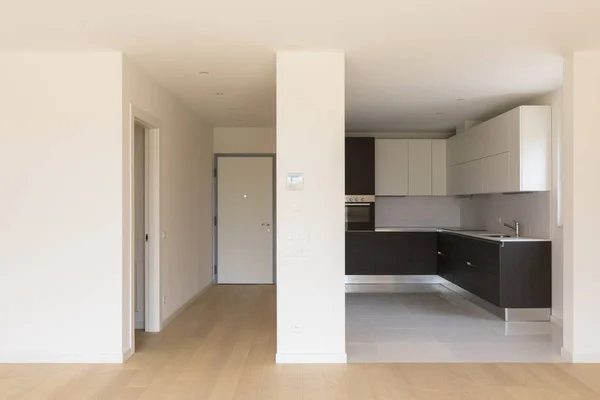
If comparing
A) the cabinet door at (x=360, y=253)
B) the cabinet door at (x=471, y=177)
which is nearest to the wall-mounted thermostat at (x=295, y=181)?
the cabinet door at (x=471, y=177)

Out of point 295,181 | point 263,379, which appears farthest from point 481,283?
point 263,379

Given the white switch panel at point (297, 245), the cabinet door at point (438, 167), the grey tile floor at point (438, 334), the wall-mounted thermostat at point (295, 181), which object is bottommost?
the grey tile floor at point (438, 334)

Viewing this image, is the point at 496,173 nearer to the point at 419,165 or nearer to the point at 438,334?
the point at 419,165

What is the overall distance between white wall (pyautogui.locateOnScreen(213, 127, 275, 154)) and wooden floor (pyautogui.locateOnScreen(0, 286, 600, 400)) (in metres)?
3.93

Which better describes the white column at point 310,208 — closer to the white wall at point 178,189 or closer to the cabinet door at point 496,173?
the white wall at point 178,189

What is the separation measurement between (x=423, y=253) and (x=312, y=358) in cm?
396

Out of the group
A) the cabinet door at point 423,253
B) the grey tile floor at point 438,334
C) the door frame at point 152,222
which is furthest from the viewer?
the cabinet door at point 423,253

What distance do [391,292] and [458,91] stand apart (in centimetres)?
316

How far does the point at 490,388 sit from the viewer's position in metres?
3.24

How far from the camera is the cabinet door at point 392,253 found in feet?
23.8

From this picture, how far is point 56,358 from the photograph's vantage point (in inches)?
148

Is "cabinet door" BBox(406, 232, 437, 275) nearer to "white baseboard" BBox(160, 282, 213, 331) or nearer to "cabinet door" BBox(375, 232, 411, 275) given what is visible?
"cabinet door" BBox(375, 232, 411, 275)

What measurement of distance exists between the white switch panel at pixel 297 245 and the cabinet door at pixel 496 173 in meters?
2.86

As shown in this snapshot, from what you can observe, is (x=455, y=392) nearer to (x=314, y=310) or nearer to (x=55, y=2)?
(x=314, y=310)
